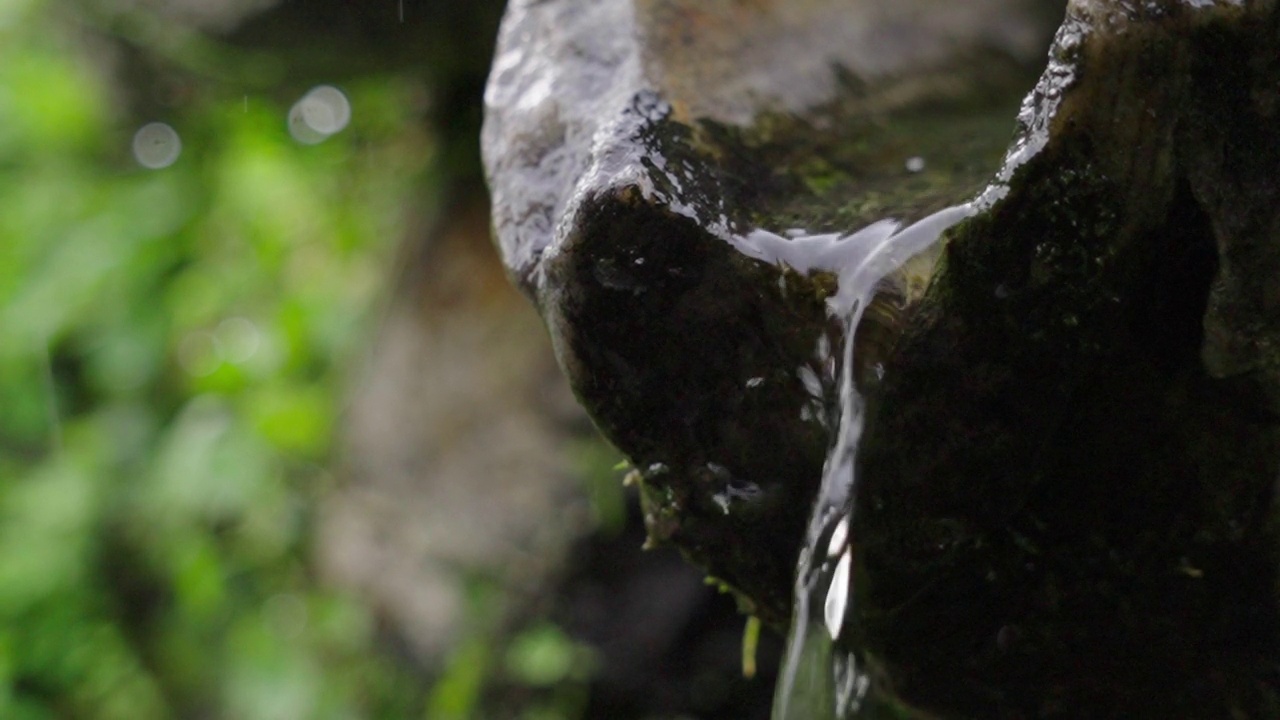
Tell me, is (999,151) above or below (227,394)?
above

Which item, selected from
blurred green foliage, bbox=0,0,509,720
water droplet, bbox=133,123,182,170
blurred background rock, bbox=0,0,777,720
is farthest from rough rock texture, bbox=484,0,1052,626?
water droplet, bbox=133,123,182,170

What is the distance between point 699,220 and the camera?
3.72ft

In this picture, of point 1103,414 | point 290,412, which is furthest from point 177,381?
point 1103,414

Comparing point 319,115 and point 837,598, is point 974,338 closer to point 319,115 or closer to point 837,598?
point 837,598

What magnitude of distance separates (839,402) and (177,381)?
377 cm

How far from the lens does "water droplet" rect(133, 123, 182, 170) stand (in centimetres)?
422

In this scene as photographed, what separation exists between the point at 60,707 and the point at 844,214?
421cm

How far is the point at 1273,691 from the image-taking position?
1.33 metres

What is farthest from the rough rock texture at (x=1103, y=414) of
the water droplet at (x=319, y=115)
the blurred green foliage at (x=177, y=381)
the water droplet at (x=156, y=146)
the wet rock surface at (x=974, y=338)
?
the water droplet at (x=156, y=146)

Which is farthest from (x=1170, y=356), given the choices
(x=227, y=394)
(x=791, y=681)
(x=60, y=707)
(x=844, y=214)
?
(x=60, y=707)

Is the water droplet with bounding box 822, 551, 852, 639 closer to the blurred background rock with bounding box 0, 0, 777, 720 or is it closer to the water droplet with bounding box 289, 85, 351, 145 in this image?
the blurred background rock with bounding box 0, 0, 777, 720

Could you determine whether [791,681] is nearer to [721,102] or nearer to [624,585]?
[721,102]

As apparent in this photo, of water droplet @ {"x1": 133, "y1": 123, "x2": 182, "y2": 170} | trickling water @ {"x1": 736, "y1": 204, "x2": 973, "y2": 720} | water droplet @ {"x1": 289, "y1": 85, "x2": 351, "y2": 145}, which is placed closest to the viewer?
trickling water @ {"x1": 736, "y1": 204, "x2": 973, "y2": 720}

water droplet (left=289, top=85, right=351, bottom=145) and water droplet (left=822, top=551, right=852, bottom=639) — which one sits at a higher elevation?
water droplet (left=289, top=85, right=351, bottom=145)
